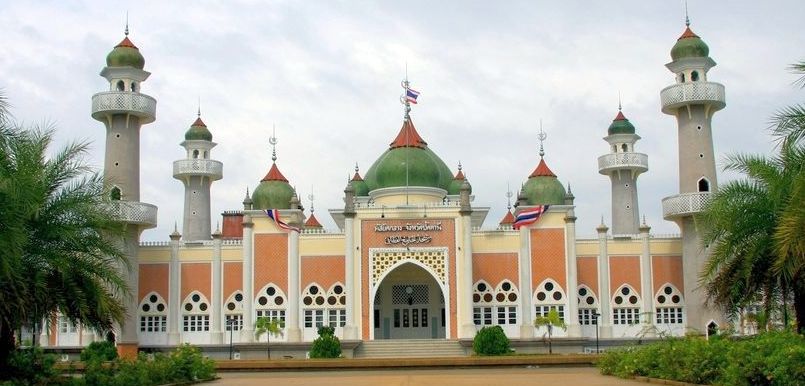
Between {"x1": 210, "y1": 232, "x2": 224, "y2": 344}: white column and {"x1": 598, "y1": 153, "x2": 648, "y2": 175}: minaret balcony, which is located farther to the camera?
{"x1": 598, "y1": 153, "x2": 648, "y2": 175}: minaret balcony

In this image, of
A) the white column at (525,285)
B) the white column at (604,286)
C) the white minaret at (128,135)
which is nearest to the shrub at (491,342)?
the white column at (525,285)

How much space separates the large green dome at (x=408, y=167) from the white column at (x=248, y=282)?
675 centimetres

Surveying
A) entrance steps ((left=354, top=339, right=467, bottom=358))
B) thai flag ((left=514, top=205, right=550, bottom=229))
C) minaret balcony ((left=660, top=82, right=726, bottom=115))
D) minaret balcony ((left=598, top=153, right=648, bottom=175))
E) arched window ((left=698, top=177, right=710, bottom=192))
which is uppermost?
minaret balcony ((left=660, top=82, right=726, bottom=115))

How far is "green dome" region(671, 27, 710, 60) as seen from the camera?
40344 millimetres

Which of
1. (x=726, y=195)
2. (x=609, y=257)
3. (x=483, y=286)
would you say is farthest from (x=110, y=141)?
(x=726, y=195)

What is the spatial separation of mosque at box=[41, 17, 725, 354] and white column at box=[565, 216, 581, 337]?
0.06m

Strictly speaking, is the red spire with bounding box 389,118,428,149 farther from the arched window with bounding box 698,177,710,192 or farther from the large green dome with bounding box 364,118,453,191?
the arched window with bounding box 698,177,710,192

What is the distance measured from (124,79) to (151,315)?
10008 millimetres

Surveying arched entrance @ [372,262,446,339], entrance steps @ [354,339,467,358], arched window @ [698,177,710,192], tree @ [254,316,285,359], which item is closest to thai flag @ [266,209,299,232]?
tree @ [254,316,285,359]

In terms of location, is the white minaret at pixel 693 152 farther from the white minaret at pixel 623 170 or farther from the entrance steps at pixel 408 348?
the entrance steps at pixel 408 348

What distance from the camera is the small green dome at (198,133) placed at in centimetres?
4975

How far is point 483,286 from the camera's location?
40.5 m

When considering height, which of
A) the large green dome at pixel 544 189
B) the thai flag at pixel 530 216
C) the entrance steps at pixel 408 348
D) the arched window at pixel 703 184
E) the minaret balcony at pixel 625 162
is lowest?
the entrance steps at pixel 408 348

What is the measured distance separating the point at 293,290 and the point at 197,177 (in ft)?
39.9
